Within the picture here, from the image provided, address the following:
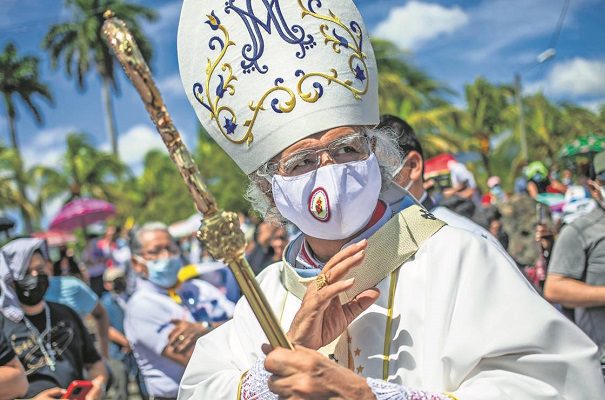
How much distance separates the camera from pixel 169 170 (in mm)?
38719

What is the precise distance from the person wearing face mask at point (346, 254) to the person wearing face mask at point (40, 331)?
7.07 ft

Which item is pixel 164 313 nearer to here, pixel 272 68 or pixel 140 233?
pixel 140 233

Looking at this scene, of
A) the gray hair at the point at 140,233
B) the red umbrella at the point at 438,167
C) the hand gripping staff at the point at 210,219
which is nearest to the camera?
the hand gripping staff at the point at 210,219

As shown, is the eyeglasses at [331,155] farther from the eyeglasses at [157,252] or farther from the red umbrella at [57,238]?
the red umbrella at [57,238]

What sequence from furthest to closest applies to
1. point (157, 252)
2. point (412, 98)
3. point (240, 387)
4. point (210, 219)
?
point (412, 98) → point (157, 252) → point (240, 387) → point (210, 219)

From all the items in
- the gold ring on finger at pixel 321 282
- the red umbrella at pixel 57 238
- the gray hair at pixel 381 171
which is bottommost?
the gold ring on finger at pixel 321 282

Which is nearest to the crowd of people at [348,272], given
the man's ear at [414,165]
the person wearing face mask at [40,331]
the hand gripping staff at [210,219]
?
the hand gripping staff at [210,219]

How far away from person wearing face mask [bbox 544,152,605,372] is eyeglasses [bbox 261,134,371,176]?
6.29 feet

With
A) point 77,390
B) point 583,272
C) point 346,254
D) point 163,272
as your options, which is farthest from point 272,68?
point 163,272

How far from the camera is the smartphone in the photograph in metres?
3.81

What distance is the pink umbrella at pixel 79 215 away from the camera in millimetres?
13898

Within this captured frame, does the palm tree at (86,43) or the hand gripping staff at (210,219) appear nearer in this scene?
the hand gripping staff at (210,219)

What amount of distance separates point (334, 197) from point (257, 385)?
550 millimetres

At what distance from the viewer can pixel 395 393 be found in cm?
165
